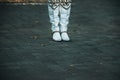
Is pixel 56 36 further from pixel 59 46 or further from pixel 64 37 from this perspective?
pixel 59 46

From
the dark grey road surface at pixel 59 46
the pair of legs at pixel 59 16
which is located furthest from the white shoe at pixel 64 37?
the dark grey road surface at pixel 59 46

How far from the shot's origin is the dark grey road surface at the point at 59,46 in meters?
8.02

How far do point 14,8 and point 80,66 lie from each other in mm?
5938

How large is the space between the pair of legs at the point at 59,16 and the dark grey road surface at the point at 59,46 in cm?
20

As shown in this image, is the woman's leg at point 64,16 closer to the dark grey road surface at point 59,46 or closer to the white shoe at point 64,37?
the white shoe at point 64,37

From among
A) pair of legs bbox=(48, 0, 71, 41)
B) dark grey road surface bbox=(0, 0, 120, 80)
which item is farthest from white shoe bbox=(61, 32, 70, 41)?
dark grey road surface bbox=(0, 0, 120, 80)

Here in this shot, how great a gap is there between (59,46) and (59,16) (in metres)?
0.80

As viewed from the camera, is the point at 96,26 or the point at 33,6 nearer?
the point at 96,26

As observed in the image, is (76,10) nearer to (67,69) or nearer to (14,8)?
(14,8)

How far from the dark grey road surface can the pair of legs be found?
198 millimetres

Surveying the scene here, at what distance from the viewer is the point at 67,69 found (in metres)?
8.25

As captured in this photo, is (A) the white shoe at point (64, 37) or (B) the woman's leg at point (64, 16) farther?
(A) the white shoe at point (64, 37)

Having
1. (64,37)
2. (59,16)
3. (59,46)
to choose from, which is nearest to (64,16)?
(59,16)

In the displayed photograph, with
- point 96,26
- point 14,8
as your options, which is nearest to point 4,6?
point 14,8
